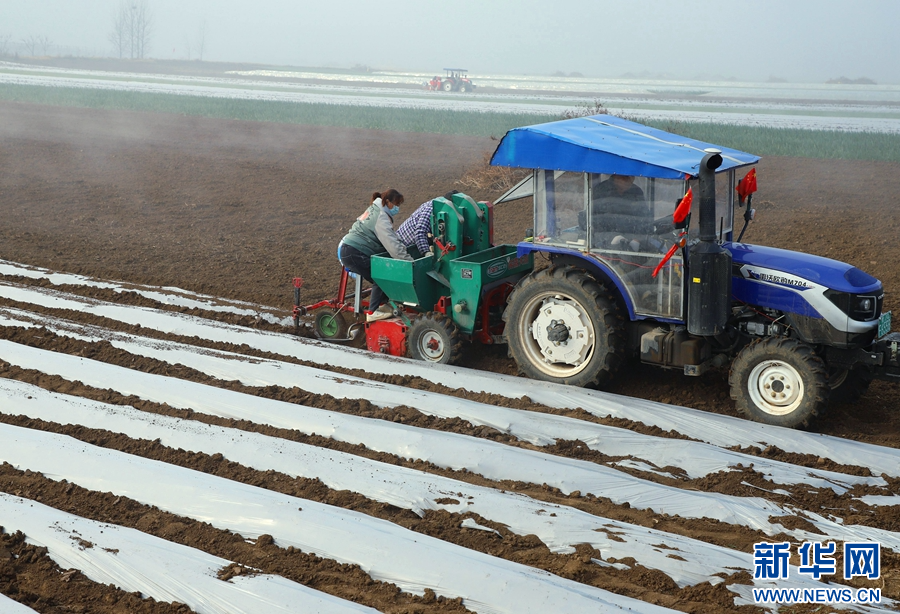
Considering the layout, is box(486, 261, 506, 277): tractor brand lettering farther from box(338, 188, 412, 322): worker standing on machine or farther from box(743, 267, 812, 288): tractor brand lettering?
box(743, 267, 812, 288): tractor brand lettering

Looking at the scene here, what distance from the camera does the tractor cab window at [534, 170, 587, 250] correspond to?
7.12m

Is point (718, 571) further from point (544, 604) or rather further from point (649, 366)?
point (649, 366)

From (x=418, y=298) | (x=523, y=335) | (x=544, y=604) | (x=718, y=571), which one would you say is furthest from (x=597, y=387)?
(x=544, y=604)

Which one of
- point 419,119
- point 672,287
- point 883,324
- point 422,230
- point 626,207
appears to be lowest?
point 883,324

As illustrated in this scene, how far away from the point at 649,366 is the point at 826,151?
17821 mm

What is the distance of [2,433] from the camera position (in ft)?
20.0

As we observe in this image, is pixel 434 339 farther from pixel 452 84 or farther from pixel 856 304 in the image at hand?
pixel 452 84

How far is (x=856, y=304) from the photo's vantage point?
248 inches

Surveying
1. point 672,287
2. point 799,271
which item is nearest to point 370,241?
point 672,287

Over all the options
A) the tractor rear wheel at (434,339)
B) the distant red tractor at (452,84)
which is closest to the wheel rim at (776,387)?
the tractor rear wheel at (434,339)

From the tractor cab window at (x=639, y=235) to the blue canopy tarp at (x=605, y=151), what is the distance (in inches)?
7.0

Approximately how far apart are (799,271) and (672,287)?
38.0 inches

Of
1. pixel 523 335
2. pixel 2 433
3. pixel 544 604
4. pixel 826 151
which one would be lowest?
pixel 544 604

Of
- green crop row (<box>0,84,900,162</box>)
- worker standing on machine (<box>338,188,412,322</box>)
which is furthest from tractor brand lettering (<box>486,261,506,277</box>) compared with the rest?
green crop row (<box>0,84,900,162</box>)
